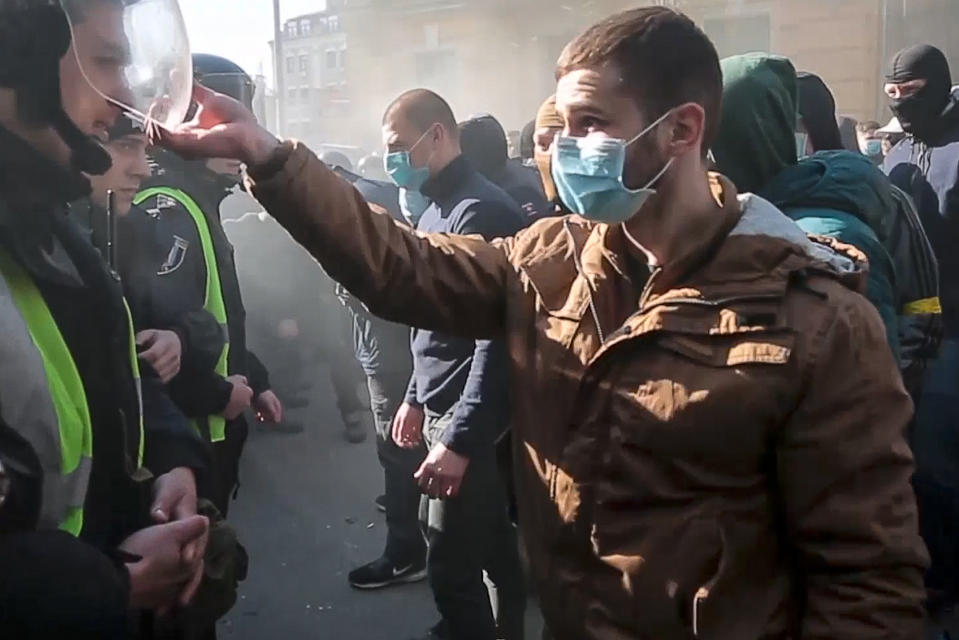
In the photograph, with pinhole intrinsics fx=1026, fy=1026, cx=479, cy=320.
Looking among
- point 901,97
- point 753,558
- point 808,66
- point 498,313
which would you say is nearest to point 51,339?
point 498,313

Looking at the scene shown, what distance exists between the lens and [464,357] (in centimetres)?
337

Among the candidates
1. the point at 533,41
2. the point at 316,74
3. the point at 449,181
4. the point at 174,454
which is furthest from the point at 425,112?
the point at 316,74

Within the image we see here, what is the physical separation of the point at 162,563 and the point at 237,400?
1349mm

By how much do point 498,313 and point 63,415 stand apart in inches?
30.6

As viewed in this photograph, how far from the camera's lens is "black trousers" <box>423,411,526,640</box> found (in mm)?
3260

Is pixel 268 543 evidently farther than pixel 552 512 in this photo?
Yes

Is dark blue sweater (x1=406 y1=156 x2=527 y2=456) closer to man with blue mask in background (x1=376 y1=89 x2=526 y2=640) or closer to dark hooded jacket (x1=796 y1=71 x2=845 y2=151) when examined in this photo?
man with blue mask in background (x1=376 y1=89 x2=526 y2=640)

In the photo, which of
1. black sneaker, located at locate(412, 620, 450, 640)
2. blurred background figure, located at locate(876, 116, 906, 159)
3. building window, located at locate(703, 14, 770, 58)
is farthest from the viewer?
building window, located at locate(703, 14, 770, 58)

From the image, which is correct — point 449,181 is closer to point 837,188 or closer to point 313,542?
point 837,188

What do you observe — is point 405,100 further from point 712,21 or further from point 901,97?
A: point 712,21

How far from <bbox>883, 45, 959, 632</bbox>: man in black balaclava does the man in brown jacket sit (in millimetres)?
1834

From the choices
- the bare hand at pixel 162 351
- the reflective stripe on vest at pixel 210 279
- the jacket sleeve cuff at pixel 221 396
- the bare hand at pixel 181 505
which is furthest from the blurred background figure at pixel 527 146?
the bare hand at pixel 181 505

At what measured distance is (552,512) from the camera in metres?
1.71

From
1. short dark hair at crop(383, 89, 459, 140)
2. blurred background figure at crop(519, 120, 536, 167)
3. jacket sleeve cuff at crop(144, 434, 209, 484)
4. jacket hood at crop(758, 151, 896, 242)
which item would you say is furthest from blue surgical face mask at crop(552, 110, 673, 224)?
blurred background figure at crop(519, 120, 536, 167)
